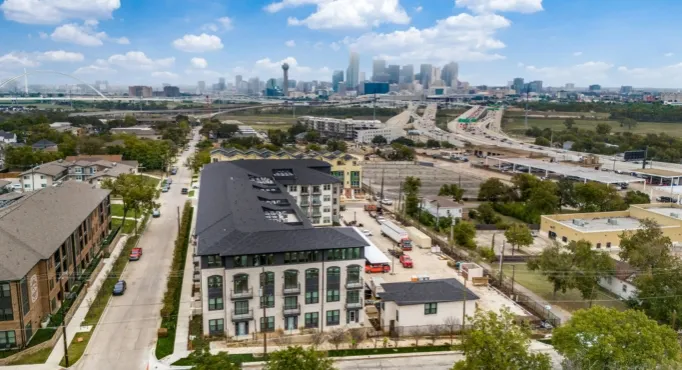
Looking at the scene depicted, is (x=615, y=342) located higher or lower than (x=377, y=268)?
higher

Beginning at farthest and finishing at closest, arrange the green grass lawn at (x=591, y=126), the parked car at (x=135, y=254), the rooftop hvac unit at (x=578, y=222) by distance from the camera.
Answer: the green grass lawn at (x=591, y=126), the rooftop hvac unit at (x=578, y=222), the parked car at (x=135, y=254)

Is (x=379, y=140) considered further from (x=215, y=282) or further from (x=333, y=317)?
(x=215, y=282)


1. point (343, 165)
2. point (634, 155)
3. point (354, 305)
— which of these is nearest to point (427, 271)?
point (354, 305)

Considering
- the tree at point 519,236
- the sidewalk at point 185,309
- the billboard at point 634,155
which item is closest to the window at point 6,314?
the sidewalk at point 185,309

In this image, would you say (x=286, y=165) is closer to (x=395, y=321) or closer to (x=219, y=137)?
(x=395, y=321)

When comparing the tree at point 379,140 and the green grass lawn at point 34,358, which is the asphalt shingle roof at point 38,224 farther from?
the tree at point 379,140

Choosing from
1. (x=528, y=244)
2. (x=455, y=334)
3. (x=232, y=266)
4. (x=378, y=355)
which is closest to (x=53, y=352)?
(x=232, y=266)
